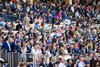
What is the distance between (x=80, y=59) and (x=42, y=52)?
1.90 metres

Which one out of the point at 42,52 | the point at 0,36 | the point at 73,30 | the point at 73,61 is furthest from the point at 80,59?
the point at 73,30

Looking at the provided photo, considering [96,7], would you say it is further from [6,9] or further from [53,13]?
[6,9]

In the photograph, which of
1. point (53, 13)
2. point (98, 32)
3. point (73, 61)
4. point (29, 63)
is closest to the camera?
point (29, 63)

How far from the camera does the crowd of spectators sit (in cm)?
1698

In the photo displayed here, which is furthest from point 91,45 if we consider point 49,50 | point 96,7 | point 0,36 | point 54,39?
point 96,7

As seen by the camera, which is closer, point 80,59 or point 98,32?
point 80,59

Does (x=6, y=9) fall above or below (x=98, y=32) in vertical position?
above

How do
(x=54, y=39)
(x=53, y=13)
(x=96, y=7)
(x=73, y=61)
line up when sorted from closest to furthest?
(x=73, y=61), (x=54, y=39), (x=53, y=13), (x=96, y=7)

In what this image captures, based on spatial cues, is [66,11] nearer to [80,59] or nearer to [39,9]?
[39,9]

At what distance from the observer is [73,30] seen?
23.8 m

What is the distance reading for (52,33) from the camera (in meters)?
22.0

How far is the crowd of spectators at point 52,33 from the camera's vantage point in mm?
16984

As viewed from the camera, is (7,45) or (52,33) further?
(52,33)

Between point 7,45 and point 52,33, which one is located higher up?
point 7,45
